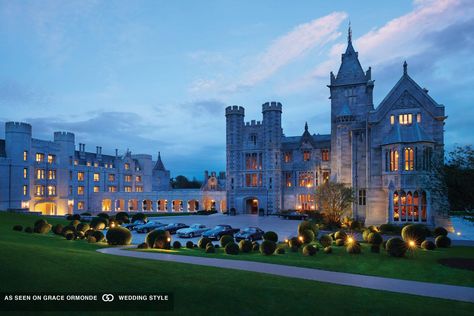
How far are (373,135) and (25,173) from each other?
196 ft

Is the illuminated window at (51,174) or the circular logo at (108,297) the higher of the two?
the illuminated window at (51,174)

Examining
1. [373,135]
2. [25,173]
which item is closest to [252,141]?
[373,135]

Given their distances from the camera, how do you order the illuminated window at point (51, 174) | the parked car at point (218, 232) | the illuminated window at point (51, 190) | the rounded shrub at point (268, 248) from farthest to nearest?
1. the illuminated window at point (51, 174)
2. the illuminated window at point (51, 190)
3. the parked car at point (218, 232)
4. the rounded shrub at point (268, 248)

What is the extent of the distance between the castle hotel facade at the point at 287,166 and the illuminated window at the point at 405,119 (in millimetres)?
119

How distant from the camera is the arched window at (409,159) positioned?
3841 centimetres

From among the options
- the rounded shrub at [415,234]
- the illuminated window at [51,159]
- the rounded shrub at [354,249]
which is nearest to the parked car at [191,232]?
the rounded shrub at [354,249]

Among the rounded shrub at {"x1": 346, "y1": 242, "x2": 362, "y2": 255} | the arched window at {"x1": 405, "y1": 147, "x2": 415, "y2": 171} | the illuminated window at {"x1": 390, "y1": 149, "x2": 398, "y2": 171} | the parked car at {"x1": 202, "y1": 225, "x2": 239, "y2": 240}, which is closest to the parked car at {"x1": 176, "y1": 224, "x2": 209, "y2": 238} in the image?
the parked car at {"x1": 202, "y1": 225, "x2": 239, "y2": 240}

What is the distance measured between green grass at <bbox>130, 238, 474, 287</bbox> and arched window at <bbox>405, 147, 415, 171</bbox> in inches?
516

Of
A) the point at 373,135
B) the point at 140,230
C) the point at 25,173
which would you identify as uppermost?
the point at 373,135

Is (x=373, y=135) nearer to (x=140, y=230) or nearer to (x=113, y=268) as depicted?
(x=140, y=230)

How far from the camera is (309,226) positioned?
106 ft

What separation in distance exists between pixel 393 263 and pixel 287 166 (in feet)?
151

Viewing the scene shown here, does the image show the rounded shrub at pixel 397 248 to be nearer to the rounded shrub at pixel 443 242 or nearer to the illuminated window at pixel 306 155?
the rounded shrub at pixel 443 242

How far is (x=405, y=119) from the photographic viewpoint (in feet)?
133
